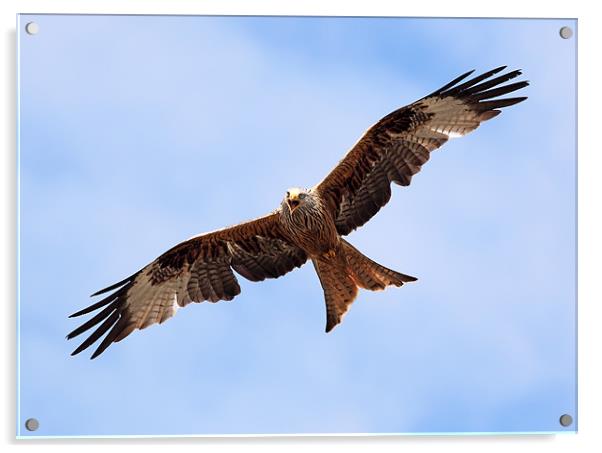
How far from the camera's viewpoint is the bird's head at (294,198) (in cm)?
535

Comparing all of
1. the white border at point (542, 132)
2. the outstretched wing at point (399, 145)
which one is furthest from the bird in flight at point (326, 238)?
the white border at point (542, 132)

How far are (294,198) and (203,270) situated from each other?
0.80m

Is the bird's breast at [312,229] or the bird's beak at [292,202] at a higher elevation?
the bird's beak at [292,202]

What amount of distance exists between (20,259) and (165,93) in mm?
1053

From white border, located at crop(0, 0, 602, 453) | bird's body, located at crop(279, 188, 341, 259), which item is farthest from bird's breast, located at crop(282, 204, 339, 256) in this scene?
white border, located at crop(0, 0, 602, 453)

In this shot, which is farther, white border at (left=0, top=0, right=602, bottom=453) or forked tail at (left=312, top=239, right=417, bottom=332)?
forked tail at (left=312, top=239, right=417, bottom=332)

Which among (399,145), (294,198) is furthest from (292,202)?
(399,145)

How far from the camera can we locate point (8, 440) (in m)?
4.93


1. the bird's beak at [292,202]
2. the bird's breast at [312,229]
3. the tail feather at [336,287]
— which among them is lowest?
the tail feather at [336,287]

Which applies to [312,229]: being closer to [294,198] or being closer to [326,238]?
[326,238]

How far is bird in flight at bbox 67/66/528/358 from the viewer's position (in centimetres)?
538

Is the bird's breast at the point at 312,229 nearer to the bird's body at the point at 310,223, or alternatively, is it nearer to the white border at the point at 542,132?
the bird's body at the point at 310,223

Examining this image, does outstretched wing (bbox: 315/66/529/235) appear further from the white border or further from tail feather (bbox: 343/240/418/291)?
Result: the white border
